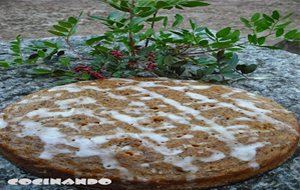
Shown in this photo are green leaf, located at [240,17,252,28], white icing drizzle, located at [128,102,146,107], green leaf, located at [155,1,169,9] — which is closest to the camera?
white icing drizzle, located at [128,102,146,107]

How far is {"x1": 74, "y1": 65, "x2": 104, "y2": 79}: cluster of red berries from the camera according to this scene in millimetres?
1453

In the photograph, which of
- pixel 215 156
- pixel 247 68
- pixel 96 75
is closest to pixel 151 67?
pixel 96 75

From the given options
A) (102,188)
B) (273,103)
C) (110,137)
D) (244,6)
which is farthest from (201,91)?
(244,6)

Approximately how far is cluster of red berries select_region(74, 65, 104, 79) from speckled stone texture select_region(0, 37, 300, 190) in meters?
0.07

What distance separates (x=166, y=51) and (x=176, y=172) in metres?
0.59

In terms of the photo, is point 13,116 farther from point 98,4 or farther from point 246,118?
point 98,4

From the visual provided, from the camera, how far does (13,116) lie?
1196 millimetres

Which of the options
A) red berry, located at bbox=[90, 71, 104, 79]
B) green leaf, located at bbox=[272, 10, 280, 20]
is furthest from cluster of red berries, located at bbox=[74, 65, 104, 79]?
green leaf, located at bbox=[272, 10, 280, 20]

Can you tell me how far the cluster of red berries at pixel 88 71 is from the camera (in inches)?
57.2

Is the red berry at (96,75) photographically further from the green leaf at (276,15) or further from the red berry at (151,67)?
the green leaf at (276,15)

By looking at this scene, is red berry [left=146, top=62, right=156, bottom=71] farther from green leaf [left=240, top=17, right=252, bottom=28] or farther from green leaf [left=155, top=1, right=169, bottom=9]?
green leaf [left=240, top=17, right=252, bottom=28]

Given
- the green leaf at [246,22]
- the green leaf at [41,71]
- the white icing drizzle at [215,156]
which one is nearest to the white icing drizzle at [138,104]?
the white icing drizzle at [215,156]

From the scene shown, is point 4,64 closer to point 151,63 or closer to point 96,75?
point 96,75

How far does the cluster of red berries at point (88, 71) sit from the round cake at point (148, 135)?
135 mm
